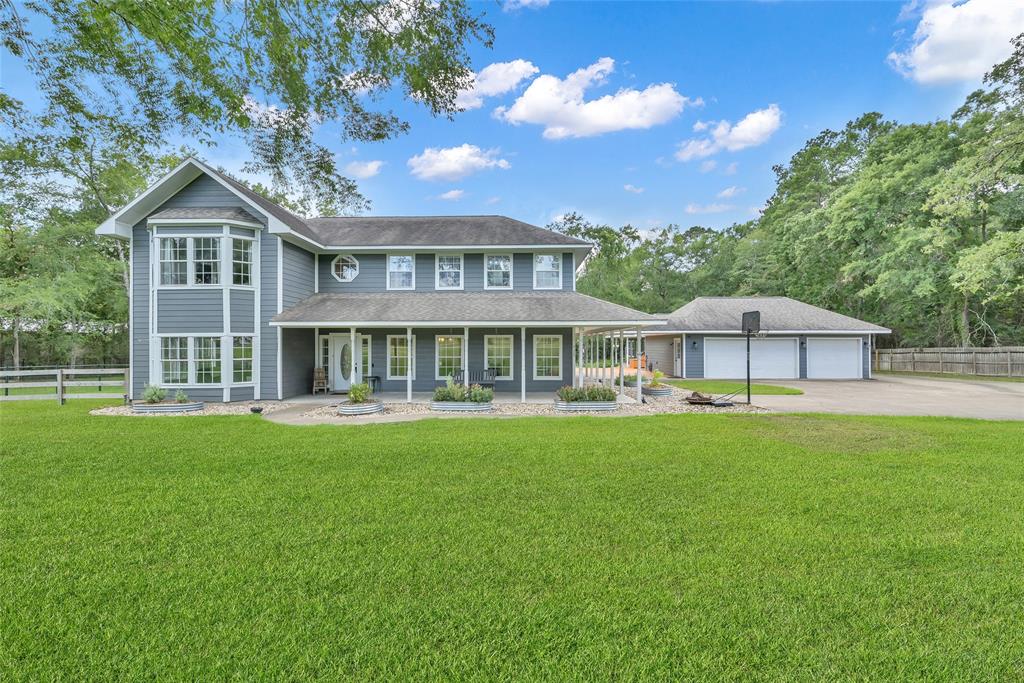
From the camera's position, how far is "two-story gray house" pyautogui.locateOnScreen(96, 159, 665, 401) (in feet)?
42.9

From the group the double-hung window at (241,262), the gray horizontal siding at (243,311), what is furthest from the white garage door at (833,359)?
the double-hung window at (241,262)

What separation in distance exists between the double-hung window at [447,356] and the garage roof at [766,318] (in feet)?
41.1

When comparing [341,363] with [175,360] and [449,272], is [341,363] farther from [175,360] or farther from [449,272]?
[449,272]

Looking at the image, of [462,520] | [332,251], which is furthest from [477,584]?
[332,251]

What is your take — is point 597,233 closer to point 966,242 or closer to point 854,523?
point 966,242

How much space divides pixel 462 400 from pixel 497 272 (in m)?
5.65

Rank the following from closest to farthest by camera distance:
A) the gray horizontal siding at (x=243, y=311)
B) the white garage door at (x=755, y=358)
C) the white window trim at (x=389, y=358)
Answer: the gray horizontal siding at (x=243, y=311)
the white window trim at (x=389, y=358)
the white garage door at (x=755, y=358)

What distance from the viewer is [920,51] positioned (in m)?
12.5

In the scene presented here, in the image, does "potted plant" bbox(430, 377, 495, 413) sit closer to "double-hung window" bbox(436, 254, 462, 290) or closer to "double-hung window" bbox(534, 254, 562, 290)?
"double-hung window" bbox(436, 254, 462, 290)

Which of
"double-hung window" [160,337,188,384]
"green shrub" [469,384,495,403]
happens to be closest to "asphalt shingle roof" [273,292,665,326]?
"green shrub" [469,384,495,403]

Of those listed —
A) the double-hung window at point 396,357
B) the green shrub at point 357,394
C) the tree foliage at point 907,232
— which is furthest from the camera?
the double-hung window at point 396,357

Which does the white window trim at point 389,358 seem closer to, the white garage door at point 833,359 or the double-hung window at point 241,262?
the double-hung window at point 241,262

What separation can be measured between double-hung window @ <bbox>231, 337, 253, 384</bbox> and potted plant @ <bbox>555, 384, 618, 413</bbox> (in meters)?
9.11

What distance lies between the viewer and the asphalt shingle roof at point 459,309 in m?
13.1
